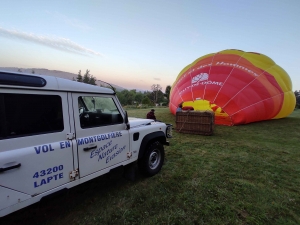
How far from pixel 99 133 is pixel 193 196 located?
88.6 inches

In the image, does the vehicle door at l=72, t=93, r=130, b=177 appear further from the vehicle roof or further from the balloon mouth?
the balloon mouth

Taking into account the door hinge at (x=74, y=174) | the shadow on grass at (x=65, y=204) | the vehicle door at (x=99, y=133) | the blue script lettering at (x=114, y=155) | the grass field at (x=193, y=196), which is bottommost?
the grass field at (x=193, y=196)

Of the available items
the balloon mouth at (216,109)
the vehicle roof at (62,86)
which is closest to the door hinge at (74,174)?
the vehicle roof at (62,86)

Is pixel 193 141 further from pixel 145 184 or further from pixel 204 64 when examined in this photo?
pixel 204 64

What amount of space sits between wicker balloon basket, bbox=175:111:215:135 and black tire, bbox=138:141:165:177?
4770 mm

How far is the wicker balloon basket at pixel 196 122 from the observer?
27.6 ft

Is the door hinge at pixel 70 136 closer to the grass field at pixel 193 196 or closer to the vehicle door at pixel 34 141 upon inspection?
the vehicle door at pixel 34 141

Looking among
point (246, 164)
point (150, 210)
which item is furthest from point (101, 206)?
point (246, 164)

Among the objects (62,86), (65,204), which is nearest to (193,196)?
(65,204)

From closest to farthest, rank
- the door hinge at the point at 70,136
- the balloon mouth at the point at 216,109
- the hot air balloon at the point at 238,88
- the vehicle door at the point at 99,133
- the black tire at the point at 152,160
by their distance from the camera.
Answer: the door hinge at the point at 70,136
the vehicle door at the point at 99,133
the black tire at the point at 152,160
the hot air balloon at the point at 238,88
the balloon mouth at the point at 216,109

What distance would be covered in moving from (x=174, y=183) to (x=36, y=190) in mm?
2726

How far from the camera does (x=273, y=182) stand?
13.3ft

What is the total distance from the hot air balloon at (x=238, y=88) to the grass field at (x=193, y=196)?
4.66 m

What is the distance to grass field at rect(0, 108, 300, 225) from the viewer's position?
2.81 metres
